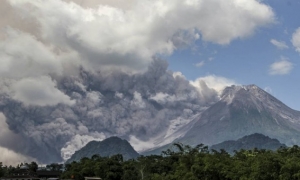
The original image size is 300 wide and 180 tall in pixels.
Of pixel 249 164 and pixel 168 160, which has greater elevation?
pixel 168 160

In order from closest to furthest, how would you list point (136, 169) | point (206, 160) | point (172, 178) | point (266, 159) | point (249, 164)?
point (266, 159) < point (249, 164) < point (206, 160) < point (172, 178) < point (136, 169)

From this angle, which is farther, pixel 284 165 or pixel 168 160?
pixel 168 160

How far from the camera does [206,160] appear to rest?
89.8m

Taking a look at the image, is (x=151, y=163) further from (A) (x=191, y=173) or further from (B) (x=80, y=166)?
(A) (x=191, y=173)

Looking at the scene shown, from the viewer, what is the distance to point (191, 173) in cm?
8988

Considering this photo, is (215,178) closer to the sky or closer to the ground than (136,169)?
closer to the ground

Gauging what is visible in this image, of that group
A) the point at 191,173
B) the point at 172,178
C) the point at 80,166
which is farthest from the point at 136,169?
the point at 191,173

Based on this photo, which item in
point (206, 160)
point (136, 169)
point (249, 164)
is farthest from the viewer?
point (136, 169)

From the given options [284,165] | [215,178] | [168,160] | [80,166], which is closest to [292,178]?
[284,165]

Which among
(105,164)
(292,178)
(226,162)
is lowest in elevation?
(292,178)

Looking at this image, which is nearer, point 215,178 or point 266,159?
point 266,159

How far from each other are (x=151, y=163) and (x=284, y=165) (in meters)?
75.4

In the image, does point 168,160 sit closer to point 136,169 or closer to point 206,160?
point 136,169

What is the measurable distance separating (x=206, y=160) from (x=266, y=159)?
1909cm
